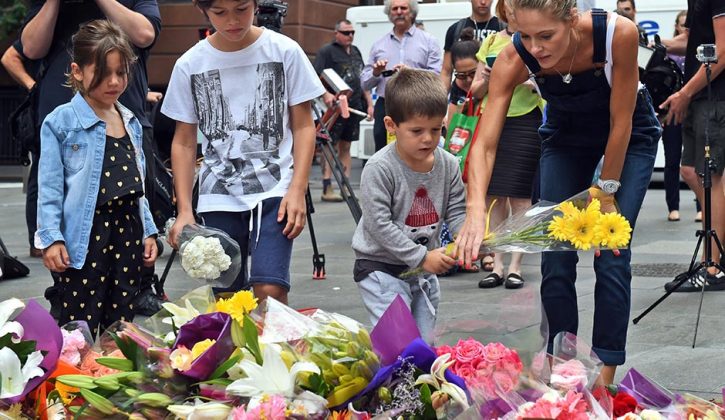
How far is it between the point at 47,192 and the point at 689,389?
283 centimetres

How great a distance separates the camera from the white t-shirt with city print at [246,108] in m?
4.98

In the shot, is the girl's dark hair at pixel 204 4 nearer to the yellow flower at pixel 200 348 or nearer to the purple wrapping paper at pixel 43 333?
the purple wrapping paper at pixel 43 333

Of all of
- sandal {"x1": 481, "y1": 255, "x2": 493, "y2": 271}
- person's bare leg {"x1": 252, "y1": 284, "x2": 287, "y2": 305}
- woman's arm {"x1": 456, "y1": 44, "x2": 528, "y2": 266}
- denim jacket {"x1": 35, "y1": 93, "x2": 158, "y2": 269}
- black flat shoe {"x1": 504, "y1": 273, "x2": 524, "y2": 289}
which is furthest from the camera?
sandal {"x1": 481, "y1": 255, "x2": 493, "y2": 271}

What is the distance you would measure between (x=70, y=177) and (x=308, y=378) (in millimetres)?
2774

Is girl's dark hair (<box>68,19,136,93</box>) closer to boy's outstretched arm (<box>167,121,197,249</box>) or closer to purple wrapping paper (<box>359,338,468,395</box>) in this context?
boy's outstretched arm (<box>167,121,197,249</box>)

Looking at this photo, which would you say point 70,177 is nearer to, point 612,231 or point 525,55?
point 525,55

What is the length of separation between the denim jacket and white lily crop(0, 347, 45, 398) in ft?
7.08

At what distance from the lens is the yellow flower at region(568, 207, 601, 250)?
3.45 metres

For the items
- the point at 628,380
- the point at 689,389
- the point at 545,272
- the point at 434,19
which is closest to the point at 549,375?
the point at 628,380

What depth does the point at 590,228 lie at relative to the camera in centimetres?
344

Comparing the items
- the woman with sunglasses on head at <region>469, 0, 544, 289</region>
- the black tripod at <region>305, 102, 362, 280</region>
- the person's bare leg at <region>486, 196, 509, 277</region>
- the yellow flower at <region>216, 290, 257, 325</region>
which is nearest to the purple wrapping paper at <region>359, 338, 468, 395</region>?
the yellow flower at <region>216, 290, 257, 325</region>

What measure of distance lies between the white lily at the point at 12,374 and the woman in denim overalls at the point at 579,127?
56.8 inches

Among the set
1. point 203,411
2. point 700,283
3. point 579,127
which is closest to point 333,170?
point 700,283

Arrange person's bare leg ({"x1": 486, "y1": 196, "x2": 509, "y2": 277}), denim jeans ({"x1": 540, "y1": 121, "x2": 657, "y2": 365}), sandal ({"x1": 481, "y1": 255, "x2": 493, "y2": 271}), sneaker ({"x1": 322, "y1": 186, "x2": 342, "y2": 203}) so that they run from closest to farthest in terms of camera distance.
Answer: denim jeans ({"x1": 540, "y1": 121, "x2": 657, "y2": 365}) → person's bare leg ({"x1": 486, "y1": 196, "x2": 509, "y2": 277}) → sandal ({"x1": 481, "y1": 255, "x2": 493, "y2": 271}) → sneaker ({"x1": 322, "y1": 186, "x2": 342, "y2": 203})
